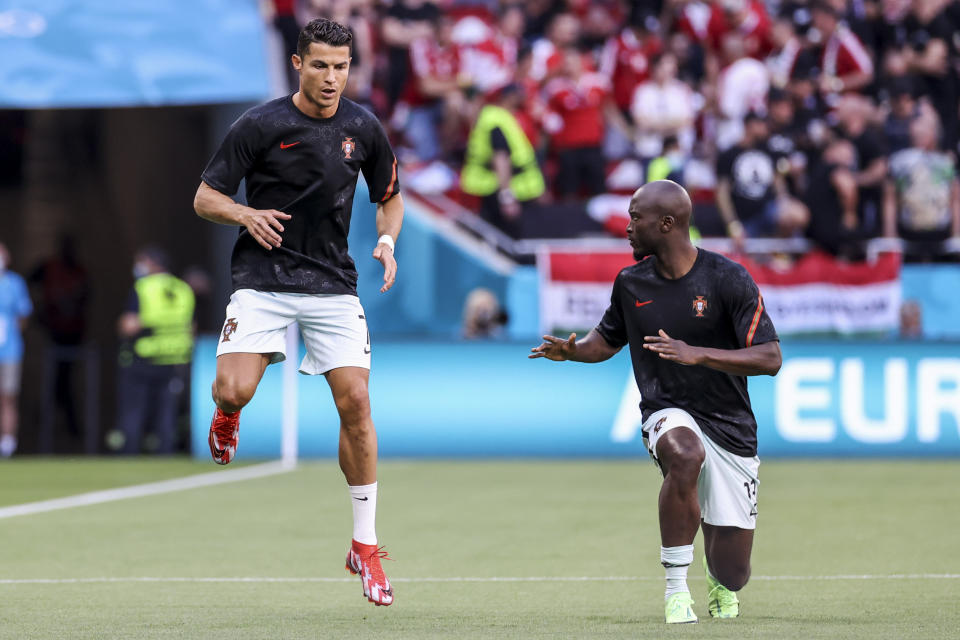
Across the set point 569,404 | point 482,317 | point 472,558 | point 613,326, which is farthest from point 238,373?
point 482,317

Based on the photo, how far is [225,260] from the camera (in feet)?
59.1

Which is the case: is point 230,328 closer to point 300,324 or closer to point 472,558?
point 300,324

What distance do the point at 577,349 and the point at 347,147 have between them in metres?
1.26

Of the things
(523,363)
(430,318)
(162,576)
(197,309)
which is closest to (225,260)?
(197,309)

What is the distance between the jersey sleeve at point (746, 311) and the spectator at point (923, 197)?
1089cm

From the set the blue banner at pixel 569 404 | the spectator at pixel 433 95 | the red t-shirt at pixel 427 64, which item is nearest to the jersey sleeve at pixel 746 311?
the blue banner at pixel 569 404

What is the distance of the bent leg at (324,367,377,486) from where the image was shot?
6.64 meters

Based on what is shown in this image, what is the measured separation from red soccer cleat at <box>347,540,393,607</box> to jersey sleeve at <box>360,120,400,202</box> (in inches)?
57.5

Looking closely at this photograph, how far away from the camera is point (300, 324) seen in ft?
22.1

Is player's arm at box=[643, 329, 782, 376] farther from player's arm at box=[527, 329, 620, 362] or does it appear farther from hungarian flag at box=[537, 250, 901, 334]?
hungarian flag at box=[537, 250, 901, 334]

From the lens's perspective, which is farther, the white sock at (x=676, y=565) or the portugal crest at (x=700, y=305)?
the portugal crest at (x=700, y=305)

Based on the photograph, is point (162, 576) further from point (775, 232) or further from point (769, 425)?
point (775, 232)

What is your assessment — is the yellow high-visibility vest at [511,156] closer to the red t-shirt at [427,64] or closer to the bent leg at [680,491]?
the red t-shirt at [427,64]

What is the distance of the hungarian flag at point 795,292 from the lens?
1599 cm
